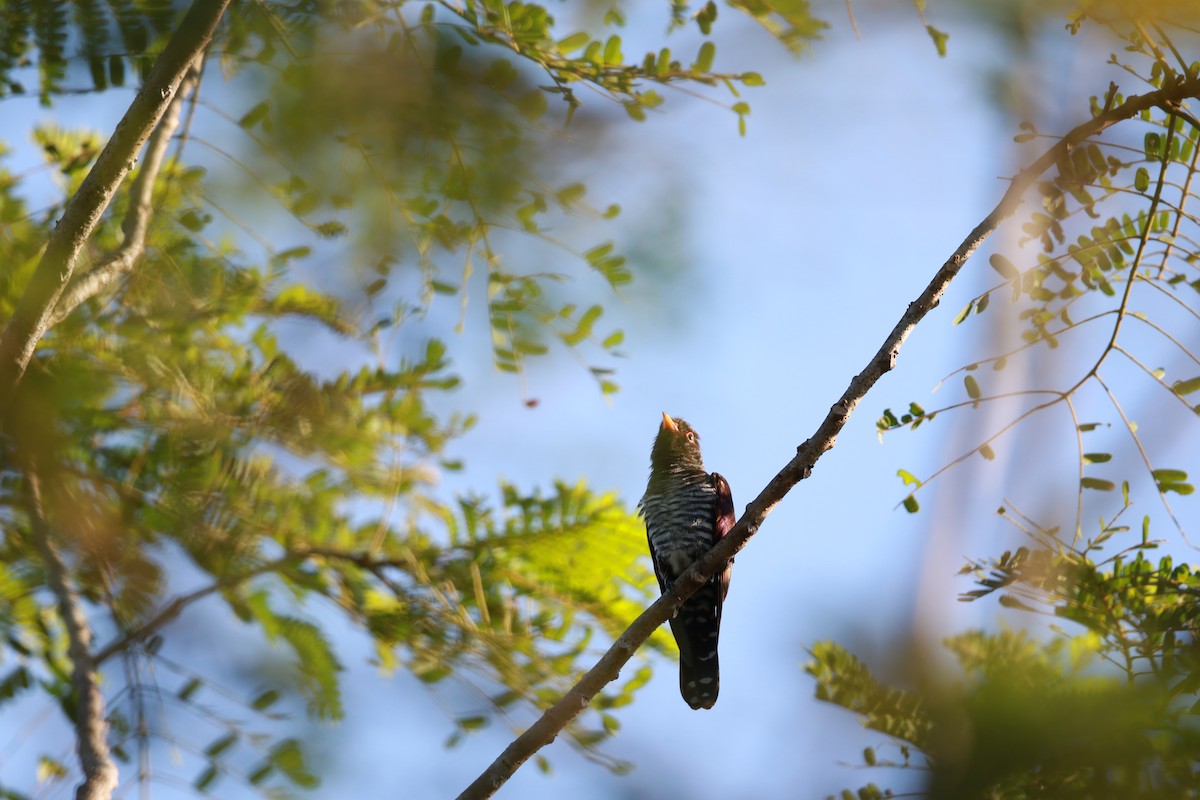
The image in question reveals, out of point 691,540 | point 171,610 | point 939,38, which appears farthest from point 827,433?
point 171,610

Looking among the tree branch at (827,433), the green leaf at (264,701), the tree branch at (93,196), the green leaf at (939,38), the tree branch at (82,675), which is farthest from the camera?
the green leaf at (264,701)

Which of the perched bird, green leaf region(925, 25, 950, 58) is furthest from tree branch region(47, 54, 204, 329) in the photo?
the perched bird

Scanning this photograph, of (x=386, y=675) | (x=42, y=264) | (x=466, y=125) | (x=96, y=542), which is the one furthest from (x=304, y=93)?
(x=386, y=675)

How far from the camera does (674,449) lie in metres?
5.94

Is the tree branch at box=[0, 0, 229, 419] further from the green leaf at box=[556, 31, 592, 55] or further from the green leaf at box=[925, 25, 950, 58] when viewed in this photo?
the green leaf at box=[925, 25, 950, 58]

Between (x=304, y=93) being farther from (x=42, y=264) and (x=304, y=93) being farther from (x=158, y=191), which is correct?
(x=158, y=191)

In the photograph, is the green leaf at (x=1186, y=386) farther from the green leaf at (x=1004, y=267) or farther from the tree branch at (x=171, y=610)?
the tree branch at (x=171, y=610)

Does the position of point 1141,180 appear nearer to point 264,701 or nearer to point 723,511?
point 723,511

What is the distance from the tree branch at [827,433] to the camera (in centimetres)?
272

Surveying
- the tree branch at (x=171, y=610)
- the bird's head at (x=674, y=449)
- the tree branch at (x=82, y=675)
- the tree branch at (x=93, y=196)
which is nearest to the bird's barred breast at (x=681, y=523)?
the bird's head at (x=674, y=449)

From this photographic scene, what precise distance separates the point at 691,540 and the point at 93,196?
3308mm

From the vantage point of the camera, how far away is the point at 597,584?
16.2ft

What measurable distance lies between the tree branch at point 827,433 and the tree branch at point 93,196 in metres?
1.57

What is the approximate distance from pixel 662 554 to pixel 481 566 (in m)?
0.91
